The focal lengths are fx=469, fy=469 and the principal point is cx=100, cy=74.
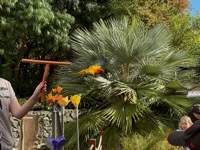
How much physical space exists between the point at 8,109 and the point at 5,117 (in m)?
0.08

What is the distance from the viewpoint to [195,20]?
60.1 feet

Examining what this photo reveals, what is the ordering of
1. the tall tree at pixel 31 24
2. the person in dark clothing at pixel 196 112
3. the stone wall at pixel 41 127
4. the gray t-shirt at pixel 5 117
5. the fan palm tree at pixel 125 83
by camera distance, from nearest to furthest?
the gray t-shirt at pixel 5 117 < the person in dark clothing at pixel 196 112 < the fan palm tree at pixel 125 83 < the stone wall at pixel 41 127 < the tall tree at pixel 31 24

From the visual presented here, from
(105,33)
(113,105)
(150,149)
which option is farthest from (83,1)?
(150,149)

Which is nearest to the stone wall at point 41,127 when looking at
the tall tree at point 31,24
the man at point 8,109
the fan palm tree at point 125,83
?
the fan palm tree at point 125,83

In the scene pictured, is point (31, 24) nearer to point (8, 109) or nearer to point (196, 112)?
point (196, 112)

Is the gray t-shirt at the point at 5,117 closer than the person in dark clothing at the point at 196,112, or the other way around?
the gray t-shirt at the point at 5,117

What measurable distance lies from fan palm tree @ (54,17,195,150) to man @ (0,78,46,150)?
17.7 feet

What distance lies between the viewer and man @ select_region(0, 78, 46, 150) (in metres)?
2.26

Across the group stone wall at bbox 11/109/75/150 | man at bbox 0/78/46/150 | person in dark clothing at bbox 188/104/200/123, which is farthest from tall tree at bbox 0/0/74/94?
man at bbox 0/78/46/150

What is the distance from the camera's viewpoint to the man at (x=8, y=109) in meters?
2.26

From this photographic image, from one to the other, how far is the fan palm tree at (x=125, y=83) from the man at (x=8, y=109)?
5409 mm

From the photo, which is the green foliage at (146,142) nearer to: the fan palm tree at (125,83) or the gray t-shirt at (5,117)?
the fan palm tree at (125,83)

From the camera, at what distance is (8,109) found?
92.3 inches

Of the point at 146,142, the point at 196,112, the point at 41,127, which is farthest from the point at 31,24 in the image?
the point at 196,112
